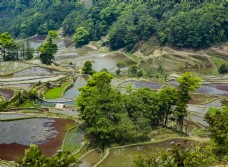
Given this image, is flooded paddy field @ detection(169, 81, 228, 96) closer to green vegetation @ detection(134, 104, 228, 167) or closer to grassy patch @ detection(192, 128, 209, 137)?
grassy patch @ detection(192, 128, 209, 137)

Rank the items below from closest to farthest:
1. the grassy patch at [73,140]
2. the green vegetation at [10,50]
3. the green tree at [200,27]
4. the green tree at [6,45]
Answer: the grassy patch at [73,140]
the green tree at [6,45]
the green vegetation at [10,50]
the green tree at [200,27]

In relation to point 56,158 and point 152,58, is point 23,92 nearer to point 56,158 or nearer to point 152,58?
point 56,158

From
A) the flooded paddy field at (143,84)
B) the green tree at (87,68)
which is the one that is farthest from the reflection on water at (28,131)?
the green tree at (87,68)

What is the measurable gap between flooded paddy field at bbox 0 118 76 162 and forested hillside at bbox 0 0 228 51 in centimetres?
5365

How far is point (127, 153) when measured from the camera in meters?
28.0

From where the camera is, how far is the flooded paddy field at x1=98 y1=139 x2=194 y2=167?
86.8ft

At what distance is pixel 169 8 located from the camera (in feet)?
312

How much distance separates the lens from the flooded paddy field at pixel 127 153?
26.5 m

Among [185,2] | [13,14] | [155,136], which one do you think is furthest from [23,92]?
[13,14]

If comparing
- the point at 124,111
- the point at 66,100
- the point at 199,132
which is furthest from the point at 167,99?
the point at 66,100

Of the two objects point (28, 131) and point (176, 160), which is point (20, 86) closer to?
point (28, 131)

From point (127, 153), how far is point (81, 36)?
7991cm

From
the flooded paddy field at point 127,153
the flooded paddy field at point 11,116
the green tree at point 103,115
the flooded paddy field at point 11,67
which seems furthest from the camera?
the flooded paddy field at point 11,67

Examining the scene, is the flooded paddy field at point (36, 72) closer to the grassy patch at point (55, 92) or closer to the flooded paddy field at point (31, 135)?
the grassy patch at point (55, 92)
